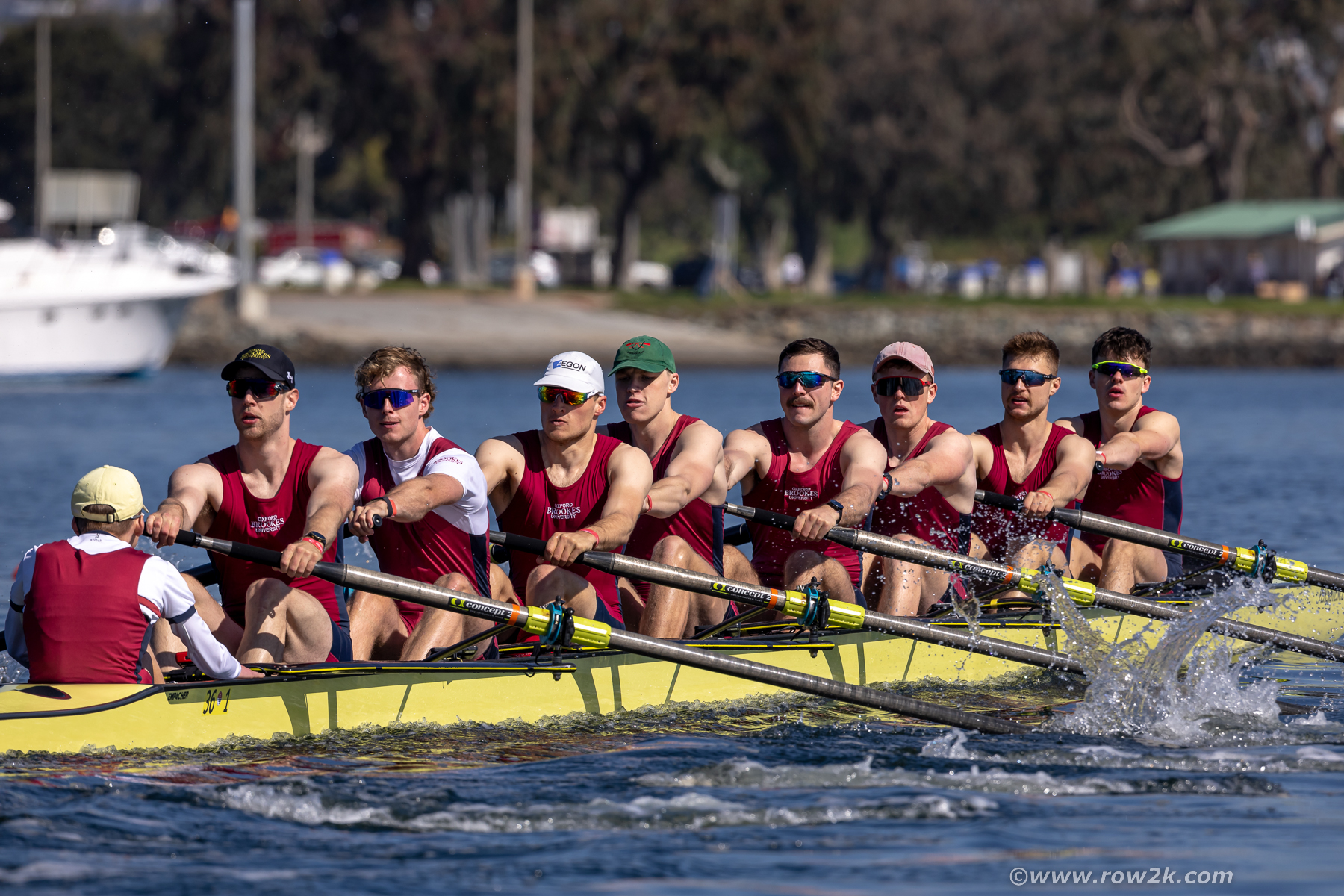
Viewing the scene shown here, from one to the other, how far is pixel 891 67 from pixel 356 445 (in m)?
53.8

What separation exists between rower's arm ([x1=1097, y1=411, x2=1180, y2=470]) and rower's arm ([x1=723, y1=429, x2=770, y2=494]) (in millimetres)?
2226

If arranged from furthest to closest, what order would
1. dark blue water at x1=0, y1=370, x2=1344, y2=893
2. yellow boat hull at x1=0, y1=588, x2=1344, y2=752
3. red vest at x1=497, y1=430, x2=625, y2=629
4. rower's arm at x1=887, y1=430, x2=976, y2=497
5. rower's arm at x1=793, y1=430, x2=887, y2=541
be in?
rower's arm at x1=887, y1=430, x2=976, y2=497
rower's arm at x1=793, y1=430, x2=887, y2=541
red vest at x1=497, y1=430, x2=625, y2=629
yellow boat hull at x1=0, y1=588, x2=1344, y2=752
dark blue water at x1=0, y1=370, x2=1344, y2=893

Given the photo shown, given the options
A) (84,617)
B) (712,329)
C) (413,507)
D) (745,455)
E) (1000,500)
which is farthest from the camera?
(712,329)

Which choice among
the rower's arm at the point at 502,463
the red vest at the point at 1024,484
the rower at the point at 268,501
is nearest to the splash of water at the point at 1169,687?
the red vest at the point at 1024,484

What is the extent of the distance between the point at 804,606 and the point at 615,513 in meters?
1.06

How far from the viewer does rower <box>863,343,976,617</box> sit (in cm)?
988

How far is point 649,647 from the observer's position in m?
A: 8.02

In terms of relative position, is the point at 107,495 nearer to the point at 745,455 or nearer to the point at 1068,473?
the point at 745,455

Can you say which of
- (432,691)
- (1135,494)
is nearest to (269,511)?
(432,691)

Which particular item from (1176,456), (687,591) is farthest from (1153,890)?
(1176,456)

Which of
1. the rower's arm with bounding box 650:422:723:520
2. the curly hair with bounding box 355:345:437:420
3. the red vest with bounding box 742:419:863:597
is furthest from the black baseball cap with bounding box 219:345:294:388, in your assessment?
the red vest with bounding box 742:419:863:597

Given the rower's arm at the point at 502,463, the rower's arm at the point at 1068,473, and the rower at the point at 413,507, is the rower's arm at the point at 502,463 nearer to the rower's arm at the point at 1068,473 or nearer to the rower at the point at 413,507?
the rower at the point at 413,507

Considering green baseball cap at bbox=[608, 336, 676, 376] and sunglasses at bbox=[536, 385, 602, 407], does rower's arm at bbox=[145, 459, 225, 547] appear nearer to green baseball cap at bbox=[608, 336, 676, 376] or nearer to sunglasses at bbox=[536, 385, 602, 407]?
sunglasses at bbox=[536, 385, 602, 407]

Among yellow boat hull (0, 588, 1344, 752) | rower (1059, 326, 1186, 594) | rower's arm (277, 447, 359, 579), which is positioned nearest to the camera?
yellow boat hull (0, 588, 1344, 752)
